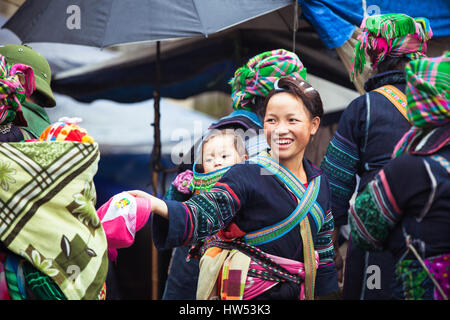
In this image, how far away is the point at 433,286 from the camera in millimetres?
1818

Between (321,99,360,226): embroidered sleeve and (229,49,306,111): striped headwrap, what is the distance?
0.42 metres

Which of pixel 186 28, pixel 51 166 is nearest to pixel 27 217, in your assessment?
pixel 51 166

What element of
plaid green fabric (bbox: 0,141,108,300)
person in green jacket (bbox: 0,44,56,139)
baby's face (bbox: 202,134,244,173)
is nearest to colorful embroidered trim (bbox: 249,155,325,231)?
baby's face (bbox: 202,134,244,173)

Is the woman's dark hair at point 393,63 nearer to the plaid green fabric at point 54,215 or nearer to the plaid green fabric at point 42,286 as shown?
the plaid green fabric at point 54,215

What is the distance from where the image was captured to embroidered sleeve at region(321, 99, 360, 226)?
293 centimetres

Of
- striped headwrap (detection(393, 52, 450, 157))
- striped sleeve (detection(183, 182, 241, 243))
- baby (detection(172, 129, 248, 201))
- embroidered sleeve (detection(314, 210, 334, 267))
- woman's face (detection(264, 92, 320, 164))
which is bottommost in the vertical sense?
embroidered sleeve (detection(314, 210, 334, 267))

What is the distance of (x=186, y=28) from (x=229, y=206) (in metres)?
2.12

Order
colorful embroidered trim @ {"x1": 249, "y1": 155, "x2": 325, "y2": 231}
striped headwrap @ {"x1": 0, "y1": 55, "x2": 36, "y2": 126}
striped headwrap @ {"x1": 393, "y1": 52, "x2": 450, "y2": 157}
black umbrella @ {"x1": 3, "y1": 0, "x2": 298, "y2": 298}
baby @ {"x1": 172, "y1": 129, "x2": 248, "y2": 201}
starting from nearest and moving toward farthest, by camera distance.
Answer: striped headwrap @ {"x1": 393, "y1": 52, "x2": 450, "y2": 157} < striped headwrap @ {"x1": 0, "y1": 55, "x2": 36, "y2": 126} < colorful embroidered trim @ {"x1": 249, "y1": 155, "x2": 325, "y2": 231} < baby @ {"x1": 172, "y1": 129, "x2": 248, "y2": 201} < black umbrella @ {"x1": 3, "y1": 0, "x2": 298, "y2": 298}

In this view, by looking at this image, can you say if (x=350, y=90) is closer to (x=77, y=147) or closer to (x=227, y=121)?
(x=227, y=121)

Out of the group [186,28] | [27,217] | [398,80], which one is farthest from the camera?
[186,28]

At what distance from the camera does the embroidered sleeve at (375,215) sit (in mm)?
1858

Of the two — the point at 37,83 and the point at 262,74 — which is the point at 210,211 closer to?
the point at 262,74

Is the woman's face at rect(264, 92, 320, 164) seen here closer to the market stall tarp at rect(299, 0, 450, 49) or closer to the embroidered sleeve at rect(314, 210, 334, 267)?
the embroidered sleeve at rect(314, 210, 334, 267)

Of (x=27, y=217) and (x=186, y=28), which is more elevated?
(x=186, y=28)
